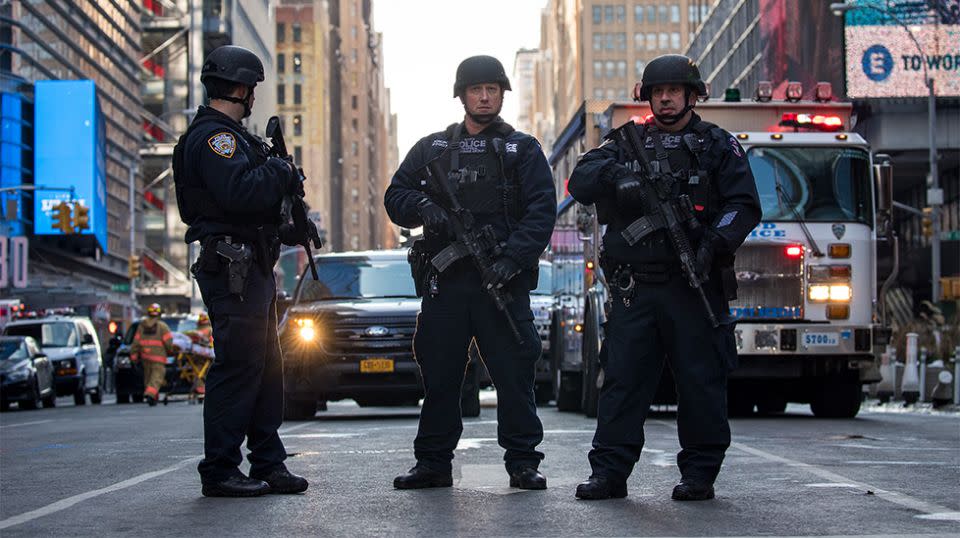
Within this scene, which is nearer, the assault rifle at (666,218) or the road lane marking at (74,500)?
the road lane marking at (74,500)

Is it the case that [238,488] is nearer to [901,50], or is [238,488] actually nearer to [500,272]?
[500,272]

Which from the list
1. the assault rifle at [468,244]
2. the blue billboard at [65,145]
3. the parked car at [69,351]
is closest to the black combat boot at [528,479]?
the assault rifle at [468,244]

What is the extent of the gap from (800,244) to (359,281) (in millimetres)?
4555

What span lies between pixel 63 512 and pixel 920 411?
1727 centimetres

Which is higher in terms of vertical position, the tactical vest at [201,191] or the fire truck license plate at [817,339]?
the tactical vest at [201,191]

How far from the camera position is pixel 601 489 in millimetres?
7234

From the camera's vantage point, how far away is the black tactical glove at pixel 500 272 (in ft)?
25.7

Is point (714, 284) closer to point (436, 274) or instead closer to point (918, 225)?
point (436, 274)

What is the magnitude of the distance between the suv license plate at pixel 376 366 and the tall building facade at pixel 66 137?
127 ft

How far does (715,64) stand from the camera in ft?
331

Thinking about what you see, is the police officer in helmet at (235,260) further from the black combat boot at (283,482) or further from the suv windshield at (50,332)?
the suv windshield at (50,332)

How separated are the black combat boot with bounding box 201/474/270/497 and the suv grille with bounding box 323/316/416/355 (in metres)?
8.72

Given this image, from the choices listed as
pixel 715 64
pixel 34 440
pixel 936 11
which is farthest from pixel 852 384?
pixel 715 64

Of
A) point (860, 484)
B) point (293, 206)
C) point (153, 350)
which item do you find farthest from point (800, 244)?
point (153, 350)
